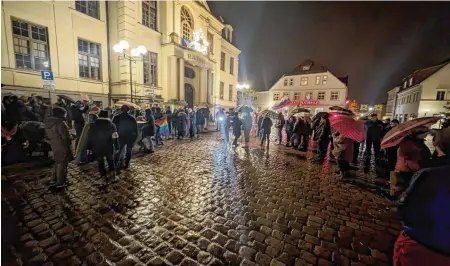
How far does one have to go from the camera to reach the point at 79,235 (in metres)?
3.41

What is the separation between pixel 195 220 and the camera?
13.1 ft

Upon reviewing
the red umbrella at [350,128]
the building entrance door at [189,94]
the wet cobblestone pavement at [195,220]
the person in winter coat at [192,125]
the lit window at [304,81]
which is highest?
the lit window at [304,81]

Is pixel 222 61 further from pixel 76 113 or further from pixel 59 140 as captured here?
pixel 59 140

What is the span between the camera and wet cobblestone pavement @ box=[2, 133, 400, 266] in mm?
3064

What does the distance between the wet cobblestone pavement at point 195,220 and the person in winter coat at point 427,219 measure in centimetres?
144

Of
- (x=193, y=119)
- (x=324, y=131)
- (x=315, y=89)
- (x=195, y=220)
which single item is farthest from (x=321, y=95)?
(x=195, y=220)

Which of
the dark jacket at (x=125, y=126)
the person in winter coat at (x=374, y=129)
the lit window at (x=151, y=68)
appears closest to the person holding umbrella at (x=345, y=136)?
the person in winter coat at (x=374, y=129)

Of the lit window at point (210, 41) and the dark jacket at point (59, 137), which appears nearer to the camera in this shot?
the dark jacket at point (59, 137)

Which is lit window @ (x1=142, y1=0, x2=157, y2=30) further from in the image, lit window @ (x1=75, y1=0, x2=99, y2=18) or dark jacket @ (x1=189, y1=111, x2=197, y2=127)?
dark jacket @ (x1=189, y1=111, x2=197, y2=127)

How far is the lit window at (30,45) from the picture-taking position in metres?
12.3

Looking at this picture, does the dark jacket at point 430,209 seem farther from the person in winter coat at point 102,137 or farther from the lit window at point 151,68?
the lit window at point 151,68

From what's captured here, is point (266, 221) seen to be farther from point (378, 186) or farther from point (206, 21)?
point (206, 21)

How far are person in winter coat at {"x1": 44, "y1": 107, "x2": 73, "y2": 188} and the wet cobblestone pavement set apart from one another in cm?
46

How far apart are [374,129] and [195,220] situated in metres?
8.92
